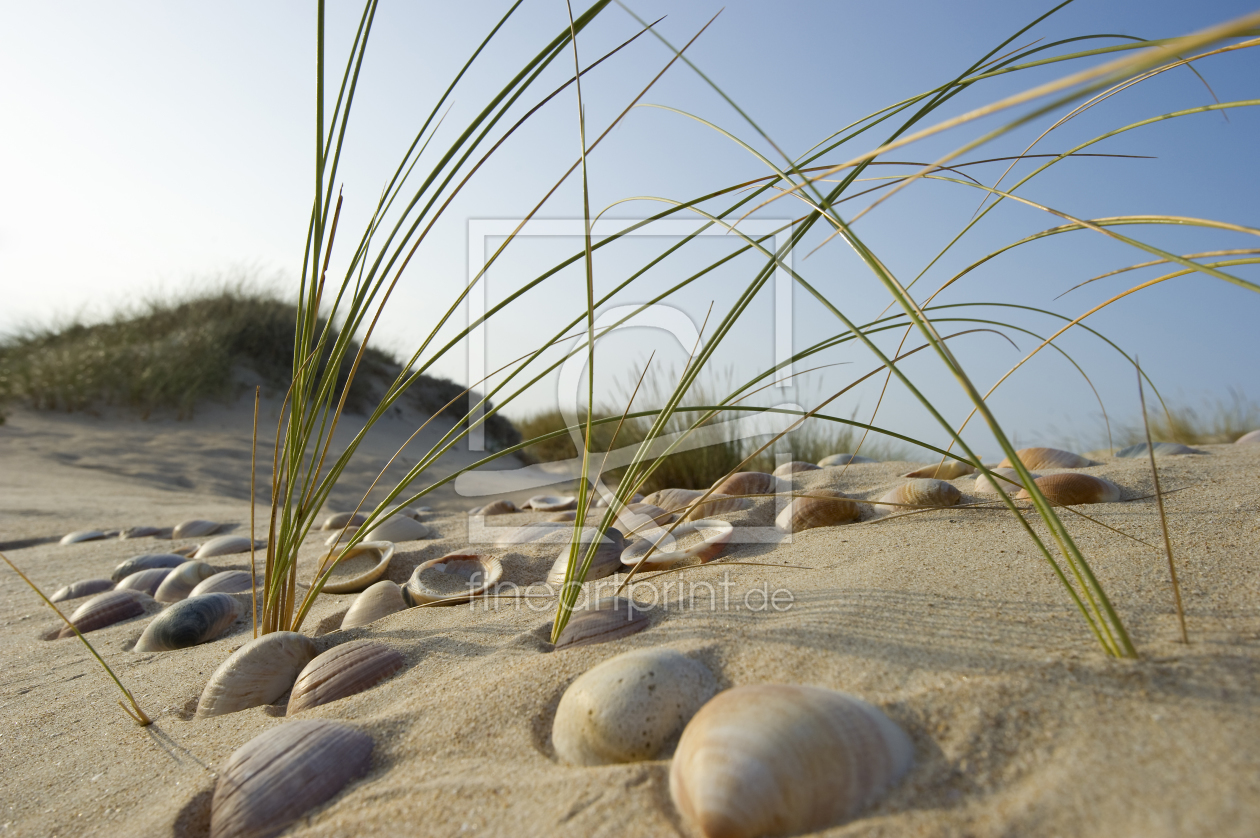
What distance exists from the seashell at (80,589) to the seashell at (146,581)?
65mm

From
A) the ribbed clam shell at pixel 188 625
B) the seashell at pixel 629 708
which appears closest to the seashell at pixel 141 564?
the ribbed clam shell at pixel 188 625

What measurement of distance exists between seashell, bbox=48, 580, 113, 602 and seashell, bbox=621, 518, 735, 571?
91.5 inches

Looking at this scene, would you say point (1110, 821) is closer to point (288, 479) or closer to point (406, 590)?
point (288, 479)

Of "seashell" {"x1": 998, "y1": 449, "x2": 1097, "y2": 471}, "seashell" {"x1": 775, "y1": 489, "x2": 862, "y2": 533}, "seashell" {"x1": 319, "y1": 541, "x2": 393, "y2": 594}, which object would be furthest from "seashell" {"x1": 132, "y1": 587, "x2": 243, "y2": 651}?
"seashell" {"x1": 998, "y1": 449, "x2": 1097, "y2": 471}

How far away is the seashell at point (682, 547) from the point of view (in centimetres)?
190

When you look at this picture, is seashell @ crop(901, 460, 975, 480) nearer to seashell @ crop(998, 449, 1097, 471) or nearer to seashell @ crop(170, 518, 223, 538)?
seashell @ crop(998, 449, 1097, 471)

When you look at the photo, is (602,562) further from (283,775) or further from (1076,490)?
(1076,490)

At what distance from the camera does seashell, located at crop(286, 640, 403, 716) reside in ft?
4.30

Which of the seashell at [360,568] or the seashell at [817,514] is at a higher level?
the seashell at [817,514]

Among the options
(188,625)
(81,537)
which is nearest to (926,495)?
(188,625)

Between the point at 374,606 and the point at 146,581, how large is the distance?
155 cm

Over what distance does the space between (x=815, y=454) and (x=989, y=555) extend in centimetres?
440

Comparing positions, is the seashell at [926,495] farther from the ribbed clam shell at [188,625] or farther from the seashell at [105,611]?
the seashell at [105,611]

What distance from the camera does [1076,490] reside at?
6.03 feet
